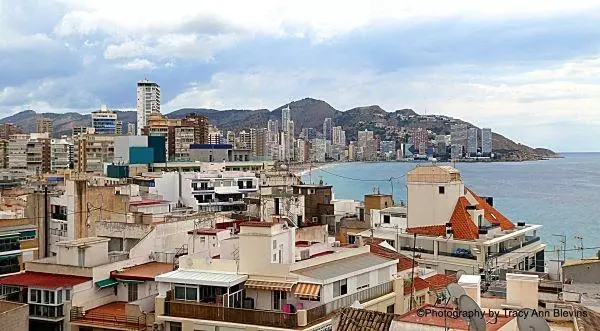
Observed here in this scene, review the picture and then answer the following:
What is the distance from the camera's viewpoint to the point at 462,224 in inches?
1206

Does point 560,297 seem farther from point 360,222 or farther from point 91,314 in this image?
point 360,222

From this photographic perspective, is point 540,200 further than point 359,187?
No

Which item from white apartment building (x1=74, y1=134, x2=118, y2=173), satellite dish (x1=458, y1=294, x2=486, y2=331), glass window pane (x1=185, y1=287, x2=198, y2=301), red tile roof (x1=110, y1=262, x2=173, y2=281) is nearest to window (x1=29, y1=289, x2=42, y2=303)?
red tile roof (x1=110, y1=262, x2=173, y2=281)

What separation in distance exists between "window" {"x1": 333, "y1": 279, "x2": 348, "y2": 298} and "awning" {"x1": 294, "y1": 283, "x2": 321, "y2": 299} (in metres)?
0.78

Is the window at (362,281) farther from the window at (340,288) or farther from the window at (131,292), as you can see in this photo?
the window at (131,292)

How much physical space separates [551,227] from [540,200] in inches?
1505

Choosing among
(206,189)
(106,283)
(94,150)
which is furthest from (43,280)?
(94,150)

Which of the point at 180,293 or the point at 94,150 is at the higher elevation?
the point at 94,150

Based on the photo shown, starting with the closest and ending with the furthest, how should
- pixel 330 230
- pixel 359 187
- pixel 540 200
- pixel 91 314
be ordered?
pixel 91 314
pixel 330 230
pixel 540 200
pixel 359 187

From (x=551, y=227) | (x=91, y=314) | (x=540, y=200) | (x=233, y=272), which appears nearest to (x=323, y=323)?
(x=233, y=272)

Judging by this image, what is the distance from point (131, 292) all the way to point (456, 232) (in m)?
15.9

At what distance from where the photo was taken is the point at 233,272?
17.5 meters

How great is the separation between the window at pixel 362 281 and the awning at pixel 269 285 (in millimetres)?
2475

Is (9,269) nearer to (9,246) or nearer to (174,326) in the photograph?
(9,246)
